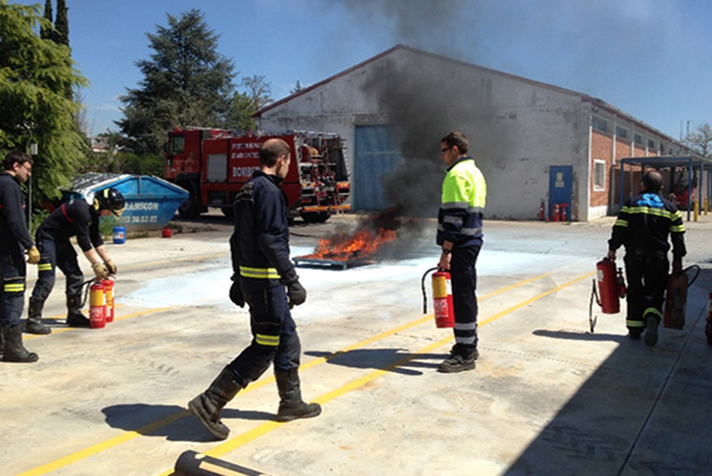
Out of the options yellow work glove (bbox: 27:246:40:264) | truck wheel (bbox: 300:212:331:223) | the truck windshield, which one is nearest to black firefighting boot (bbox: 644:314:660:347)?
yellow work glove (bbox: 27:246:40:264)

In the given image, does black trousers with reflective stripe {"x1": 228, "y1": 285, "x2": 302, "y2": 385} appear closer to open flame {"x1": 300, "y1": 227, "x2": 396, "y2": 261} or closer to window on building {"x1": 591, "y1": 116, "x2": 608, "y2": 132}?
open flame {"x1": 300, "y1": 227, "x2": 396, "y2": 261}

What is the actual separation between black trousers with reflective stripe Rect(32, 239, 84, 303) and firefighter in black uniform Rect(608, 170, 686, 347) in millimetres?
5344

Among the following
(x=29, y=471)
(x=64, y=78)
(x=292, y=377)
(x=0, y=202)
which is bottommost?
(x=29, y=471)

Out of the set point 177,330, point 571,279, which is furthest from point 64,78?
point 571,279

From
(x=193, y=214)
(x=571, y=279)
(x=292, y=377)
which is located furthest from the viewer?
(x=193, y=214)

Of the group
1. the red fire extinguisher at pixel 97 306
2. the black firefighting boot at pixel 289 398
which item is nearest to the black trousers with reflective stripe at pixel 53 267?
the red fire extinguisher at pixel 97 306

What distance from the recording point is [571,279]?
995cm

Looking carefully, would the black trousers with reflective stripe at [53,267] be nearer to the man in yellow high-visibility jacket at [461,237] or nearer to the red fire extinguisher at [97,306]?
the red fire extinguisher at [97,306]

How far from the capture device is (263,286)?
3.88 meters

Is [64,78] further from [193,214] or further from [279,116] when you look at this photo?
[279,116]

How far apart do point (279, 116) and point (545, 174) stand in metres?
12.3

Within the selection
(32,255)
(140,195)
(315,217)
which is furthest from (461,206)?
(315,217)

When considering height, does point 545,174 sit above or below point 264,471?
above

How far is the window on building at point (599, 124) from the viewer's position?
24.9 meters
